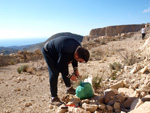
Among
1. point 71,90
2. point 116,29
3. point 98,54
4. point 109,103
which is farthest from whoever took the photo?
point 116,29

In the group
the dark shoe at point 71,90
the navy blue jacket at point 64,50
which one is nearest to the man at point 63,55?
the navy blue jacket at point 64,50

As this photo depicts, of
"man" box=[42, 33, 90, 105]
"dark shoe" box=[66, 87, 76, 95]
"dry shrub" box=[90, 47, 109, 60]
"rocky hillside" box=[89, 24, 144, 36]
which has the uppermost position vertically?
"rocky hillside" box=[89, 24, 144, 36]

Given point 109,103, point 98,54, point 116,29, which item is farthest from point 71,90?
point 116,29

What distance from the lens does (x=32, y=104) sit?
2922 mm

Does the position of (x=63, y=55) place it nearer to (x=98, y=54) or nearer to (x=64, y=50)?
(x=64, y=50)

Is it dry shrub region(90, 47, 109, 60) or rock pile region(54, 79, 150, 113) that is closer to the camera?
rock pile region(54, 79, 150, 113)

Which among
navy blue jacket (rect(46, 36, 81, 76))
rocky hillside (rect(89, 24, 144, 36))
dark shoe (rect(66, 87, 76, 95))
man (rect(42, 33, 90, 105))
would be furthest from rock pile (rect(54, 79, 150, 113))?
rocky hillside (rect(89, 24, 144, 36))

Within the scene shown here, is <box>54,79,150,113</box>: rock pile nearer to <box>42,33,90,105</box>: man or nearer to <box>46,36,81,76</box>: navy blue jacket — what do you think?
<box>42,33,90,105</box>: man

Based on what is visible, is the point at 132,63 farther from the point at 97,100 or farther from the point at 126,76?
the point at 97,100

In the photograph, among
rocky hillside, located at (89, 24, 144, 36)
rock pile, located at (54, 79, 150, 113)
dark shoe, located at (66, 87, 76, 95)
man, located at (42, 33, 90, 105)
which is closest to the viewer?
rock pile, located at (54, 79, 150, 113)

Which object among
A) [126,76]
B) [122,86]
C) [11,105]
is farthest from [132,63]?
[11,105]

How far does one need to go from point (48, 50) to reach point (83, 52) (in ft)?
2.86

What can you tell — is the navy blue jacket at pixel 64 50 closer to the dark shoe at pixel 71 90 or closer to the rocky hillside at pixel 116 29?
the dark shoe at pixel 71 90

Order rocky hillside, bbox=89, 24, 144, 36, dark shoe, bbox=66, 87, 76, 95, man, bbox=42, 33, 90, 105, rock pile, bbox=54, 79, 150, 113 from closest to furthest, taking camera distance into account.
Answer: rock pile, bbox=54, 79, 150, 113 < man, bbox=42, 33, 90, 105 < dark shoe, bbox=66, 87, 76, 95 < rocky hillside, bbox=89, 24, 144, 36
